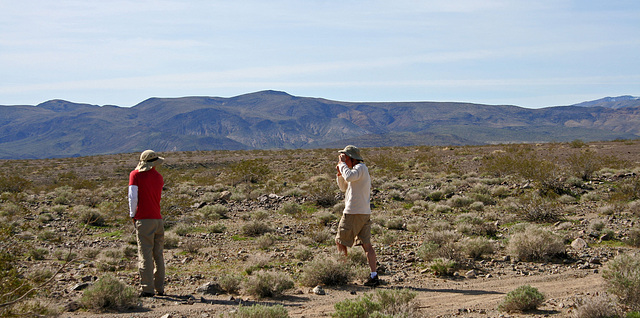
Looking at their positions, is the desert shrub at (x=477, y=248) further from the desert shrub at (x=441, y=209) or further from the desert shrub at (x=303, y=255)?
the desert shrub at (x=441, y=209)

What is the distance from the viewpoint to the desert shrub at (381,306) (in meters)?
4.79

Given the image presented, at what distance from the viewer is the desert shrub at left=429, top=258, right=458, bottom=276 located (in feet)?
23.9

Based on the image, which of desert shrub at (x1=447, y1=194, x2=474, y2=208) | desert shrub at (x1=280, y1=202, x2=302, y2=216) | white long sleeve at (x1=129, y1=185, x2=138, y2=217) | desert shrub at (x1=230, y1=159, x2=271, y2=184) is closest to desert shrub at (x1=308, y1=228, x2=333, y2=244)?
desert shrub at (x1=280, y1=202, x2=302, y2=216)

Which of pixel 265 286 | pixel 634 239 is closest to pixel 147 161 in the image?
pixel 265 286

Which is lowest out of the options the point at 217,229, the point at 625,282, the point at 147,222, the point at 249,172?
the point at 217,229

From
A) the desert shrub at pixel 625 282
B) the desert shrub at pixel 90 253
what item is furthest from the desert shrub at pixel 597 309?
the desert shrub at pixel 90 253

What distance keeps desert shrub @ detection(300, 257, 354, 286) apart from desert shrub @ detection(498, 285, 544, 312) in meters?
2.44

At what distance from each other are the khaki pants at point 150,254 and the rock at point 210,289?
0.56 metres

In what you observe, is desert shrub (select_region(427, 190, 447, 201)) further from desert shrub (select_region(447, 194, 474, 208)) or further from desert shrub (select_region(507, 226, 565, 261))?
desert shrub (select_region(507, 226, 565, 261))

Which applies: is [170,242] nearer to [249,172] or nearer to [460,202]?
[460,202]

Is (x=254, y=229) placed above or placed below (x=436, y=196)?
below

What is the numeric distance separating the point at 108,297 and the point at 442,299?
439 cm

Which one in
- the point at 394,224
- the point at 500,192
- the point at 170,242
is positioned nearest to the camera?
the point at 170,242

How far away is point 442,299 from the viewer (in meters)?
6.01
